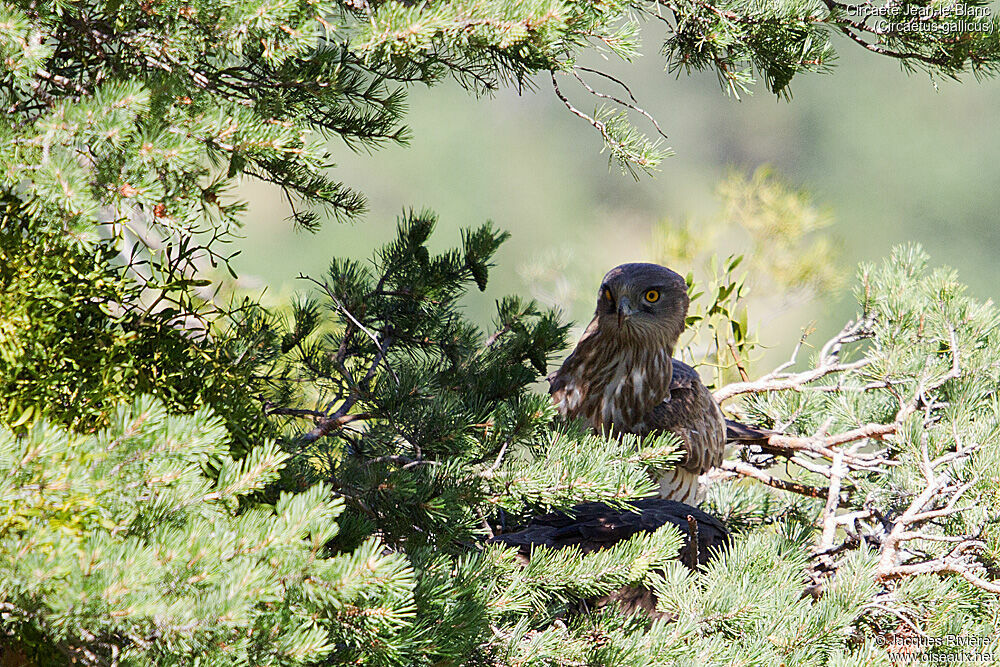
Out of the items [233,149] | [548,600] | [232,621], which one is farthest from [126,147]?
[548,600]

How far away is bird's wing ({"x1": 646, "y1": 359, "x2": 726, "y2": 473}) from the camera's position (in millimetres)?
1596

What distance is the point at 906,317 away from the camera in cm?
162

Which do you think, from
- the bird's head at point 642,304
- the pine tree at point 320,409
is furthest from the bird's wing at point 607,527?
the bird's head at point 642,304

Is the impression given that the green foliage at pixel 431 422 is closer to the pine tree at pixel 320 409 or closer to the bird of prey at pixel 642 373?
the pine tree at pixel 320 409

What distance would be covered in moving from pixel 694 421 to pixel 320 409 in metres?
0.77

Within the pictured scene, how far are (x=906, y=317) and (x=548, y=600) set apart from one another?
1.01 metres

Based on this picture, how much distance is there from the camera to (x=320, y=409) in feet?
3.71

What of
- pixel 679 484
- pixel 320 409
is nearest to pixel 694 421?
pixel 679 484

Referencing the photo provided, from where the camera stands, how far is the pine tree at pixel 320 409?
22.4 inches

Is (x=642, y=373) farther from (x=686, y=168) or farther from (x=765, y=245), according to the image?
(x=686, y=168)

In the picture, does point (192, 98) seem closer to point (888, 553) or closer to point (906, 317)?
point (888, 553)

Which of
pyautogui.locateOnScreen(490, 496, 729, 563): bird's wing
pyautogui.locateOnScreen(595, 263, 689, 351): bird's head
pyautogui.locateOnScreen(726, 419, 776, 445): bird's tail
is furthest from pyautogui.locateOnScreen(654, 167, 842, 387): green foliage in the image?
pyautogui.locateOnScreen(490, 496, 729, 563): bird's wing

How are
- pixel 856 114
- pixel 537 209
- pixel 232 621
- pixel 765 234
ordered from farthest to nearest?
1. pixel 856 114
2. pixel 537 209
3. pixel 765 234
4. pixel 232 621

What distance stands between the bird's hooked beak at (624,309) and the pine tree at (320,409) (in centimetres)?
40
